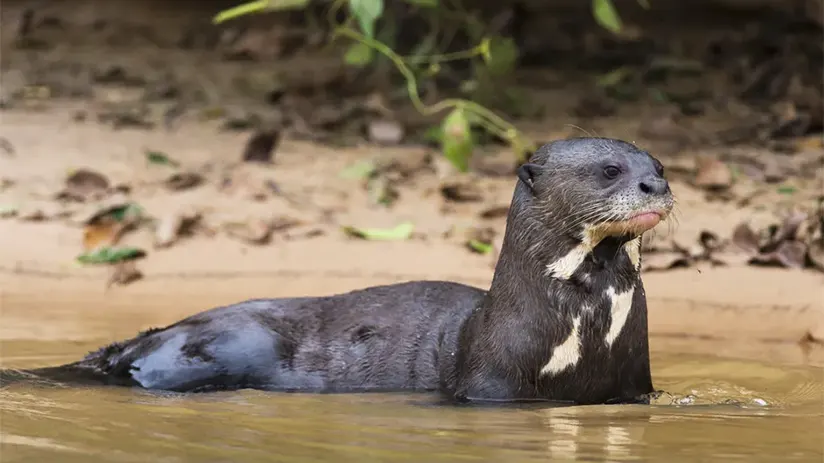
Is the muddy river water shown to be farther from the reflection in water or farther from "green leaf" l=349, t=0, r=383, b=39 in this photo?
"green leaf" l=349, t=0, r=383, b=39

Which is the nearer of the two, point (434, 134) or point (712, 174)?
point (712, 174)

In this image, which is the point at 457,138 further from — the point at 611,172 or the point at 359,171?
the point at 611,172

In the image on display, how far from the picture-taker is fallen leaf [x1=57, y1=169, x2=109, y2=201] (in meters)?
6.39

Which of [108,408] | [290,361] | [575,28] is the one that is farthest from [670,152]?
[108,408]

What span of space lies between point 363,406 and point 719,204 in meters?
2.92

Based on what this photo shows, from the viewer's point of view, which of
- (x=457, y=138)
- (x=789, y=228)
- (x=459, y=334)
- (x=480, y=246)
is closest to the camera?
(x=459, y=334)

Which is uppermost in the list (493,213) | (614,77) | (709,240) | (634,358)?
(614,77)

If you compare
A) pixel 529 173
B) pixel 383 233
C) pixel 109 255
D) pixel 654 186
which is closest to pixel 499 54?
pixel 383 233

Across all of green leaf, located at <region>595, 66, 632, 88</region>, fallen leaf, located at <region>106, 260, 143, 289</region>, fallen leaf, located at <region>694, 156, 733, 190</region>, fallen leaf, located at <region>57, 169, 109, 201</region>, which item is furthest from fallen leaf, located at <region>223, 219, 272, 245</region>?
green leaf, located at <region>595, 66, 632, 88</region>

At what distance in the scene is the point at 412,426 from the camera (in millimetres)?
3533

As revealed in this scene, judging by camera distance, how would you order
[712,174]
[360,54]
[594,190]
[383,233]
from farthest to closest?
[712,174] < [360,54] < [383,233] < [594,190]

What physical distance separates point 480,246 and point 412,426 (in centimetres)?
223

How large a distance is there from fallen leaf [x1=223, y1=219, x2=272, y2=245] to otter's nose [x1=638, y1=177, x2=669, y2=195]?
238cm

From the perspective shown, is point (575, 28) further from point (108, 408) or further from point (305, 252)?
point (108, 408)
